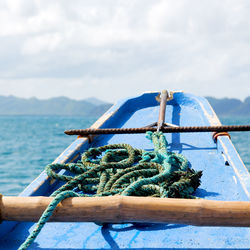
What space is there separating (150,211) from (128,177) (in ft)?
2.14

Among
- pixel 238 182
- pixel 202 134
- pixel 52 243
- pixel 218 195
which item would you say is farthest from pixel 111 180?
pixel 202 134

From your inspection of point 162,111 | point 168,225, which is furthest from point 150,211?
point 162,111

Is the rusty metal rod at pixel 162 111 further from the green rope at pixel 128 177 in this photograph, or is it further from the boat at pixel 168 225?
the green rope at pixel 128 177

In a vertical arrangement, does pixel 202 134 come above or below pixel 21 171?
above

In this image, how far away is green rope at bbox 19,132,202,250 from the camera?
73.9 inches

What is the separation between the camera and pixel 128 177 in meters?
2.10

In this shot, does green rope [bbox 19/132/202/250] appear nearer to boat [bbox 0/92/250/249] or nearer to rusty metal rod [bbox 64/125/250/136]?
boat [bbox 0/92/250/249]

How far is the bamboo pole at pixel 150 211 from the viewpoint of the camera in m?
1.44

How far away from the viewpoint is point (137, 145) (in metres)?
3.38

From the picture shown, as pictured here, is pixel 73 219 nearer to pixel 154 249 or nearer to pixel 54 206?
pixel 54 206

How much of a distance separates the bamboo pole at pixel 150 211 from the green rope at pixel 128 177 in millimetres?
82

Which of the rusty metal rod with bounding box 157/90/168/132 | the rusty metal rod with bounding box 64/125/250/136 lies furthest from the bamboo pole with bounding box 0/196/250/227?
the rusty metal rod with bounding box 157/90/168/132

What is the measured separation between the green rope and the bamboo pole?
8cm

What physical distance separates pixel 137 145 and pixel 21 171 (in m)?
8.55
